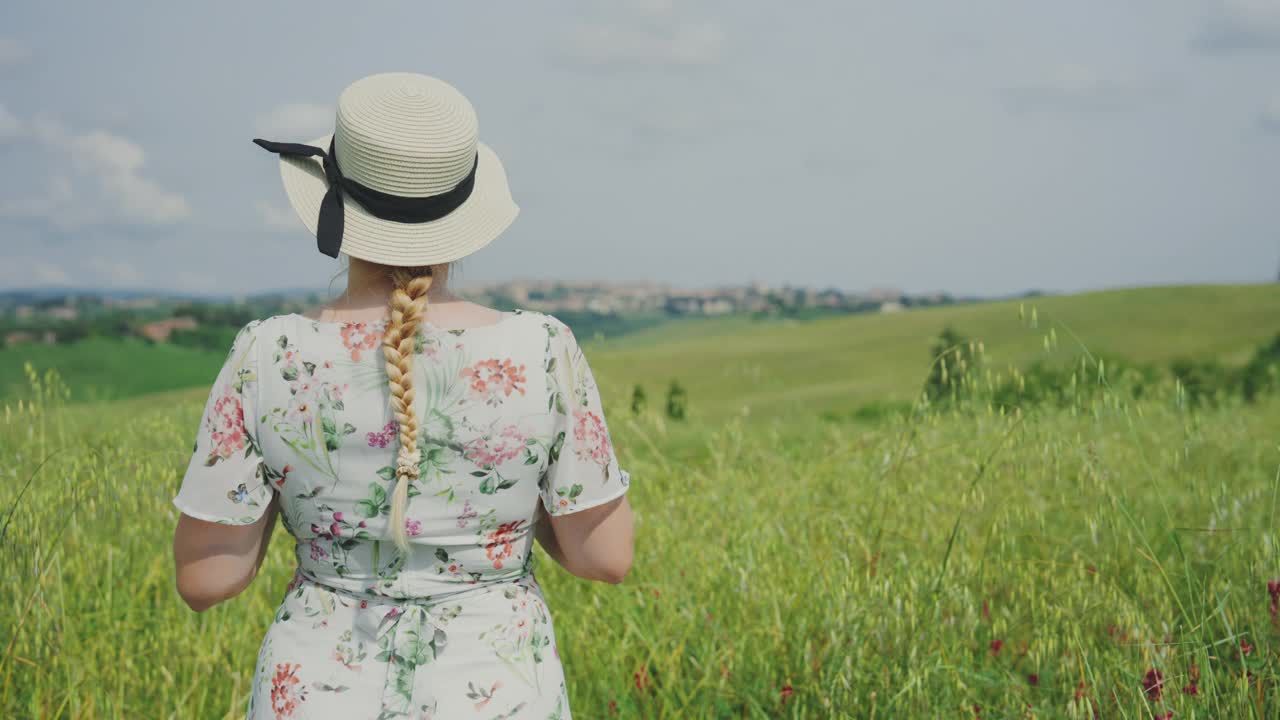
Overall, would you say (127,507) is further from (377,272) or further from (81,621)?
(377,272)

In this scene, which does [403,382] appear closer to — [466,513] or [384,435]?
[384,435]

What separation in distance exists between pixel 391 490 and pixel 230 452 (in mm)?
294

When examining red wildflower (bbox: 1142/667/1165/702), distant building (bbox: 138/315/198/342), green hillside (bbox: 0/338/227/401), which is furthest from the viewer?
distant building (bbox: 138/315/198/342)

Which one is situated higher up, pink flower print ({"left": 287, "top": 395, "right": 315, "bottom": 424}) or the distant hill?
pink flower print ({"left": 287, "top": 395, "right": 315, "bottom": 424})

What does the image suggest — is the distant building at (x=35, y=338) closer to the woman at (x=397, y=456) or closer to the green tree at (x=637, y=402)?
the green tree at (x=637, y=402)

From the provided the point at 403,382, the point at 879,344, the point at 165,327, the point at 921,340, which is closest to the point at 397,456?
the point at 403,382

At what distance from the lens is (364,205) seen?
1661mm

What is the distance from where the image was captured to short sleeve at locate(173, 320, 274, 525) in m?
1.55

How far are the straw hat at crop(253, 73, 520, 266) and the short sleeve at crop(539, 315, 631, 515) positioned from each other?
0.91 feet

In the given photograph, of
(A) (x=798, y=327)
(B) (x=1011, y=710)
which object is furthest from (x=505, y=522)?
(A) (x=798, y=327)

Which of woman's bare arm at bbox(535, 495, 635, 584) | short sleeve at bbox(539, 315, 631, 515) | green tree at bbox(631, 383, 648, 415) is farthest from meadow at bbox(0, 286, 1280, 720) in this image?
short sleeve at bbox(539, 315, 631, 515)

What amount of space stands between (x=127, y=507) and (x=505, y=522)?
5.93ft

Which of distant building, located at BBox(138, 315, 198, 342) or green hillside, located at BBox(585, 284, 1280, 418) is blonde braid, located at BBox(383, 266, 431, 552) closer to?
green hillside, located at BBox(585, 284, 1280, 418)

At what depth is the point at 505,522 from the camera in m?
1.65
